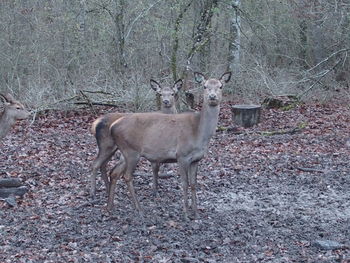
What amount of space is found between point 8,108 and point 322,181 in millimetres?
5018

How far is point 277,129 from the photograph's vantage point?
44.4 ft

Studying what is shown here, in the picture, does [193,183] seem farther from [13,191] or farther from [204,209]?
[13,191]

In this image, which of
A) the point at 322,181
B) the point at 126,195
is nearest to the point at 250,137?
the point at 322,181

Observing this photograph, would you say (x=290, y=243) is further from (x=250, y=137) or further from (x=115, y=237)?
(x=250, y=137)

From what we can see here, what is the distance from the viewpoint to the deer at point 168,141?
7.70 metres

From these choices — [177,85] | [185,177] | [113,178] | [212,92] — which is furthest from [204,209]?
[177,85]

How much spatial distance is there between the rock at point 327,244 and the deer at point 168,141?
5.34 feet

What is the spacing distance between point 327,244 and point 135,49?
38.7 feet

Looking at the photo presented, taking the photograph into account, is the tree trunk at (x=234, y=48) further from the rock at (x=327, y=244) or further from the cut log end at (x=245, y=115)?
the rock at (x=327, y=244)

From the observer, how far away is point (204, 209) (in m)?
7.99

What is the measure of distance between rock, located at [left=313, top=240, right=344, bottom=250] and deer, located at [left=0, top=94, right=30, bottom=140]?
5483 mm

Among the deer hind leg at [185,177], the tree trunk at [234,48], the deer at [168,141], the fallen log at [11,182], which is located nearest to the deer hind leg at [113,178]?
the deer at [168,141]

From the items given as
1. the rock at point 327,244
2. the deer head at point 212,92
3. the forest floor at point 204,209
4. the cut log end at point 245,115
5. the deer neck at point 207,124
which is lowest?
the forest floor at point 204,209

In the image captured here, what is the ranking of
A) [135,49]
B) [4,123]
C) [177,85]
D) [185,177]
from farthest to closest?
[135,49], [177,85], [4,123], [185,177]
